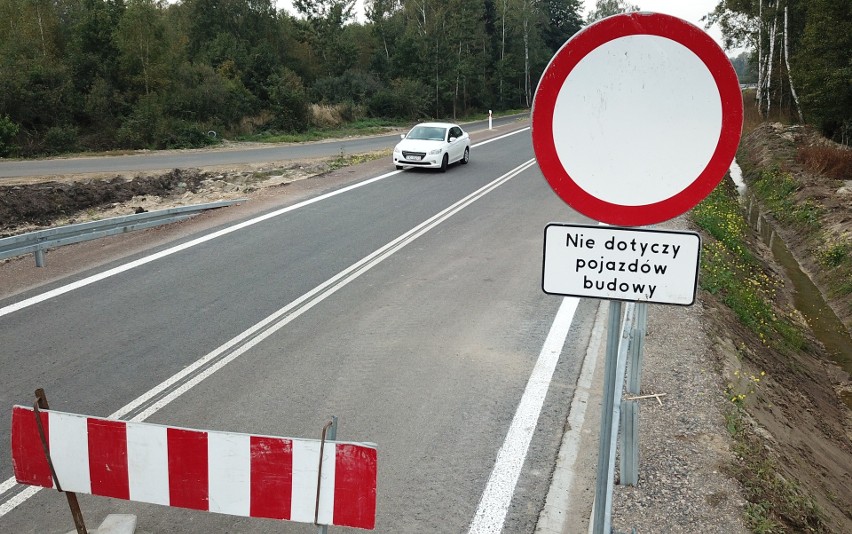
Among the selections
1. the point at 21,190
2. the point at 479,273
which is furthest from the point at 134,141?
the point at 479,273

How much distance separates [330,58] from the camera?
5972 centimetres

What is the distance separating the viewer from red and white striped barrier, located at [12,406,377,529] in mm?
3232

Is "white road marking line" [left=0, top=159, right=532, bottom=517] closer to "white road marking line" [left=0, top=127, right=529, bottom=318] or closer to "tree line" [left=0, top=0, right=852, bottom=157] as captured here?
"white road marking line" [left=0, top=127, right=529, bottom=318]

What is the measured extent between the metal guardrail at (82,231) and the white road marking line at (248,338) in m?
4.78

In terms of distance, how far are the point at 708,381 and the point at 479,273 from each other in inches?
185

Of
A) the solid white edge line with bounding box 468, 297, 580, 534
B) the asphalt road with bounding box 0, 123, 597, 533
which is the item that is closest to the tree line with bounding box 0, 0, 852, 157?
the asphalt road with bounding box 0, 123, 597, 533

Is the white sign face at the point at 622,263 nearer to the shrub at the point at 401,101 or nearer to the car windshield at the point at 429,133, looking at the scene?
the car windshield at the point at 429,133

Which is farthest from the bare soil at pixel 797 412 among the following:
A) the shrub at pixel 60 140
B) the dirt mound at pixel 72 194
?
the shrub at pixel 60 140

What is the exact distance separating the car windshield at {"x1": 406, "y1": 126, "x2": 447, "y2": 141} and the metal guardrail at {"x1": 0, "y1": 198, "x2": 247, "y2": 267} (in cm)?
867

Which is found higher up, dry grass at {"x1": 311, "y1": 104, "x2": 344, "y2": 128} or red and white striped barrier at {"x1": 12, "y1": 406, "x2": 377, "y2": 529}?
dry grass at {"x1": 311, "y1": 104, "x2": 344, "y2": 128}

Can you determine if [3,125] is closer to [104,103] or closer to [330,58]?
[104,103]

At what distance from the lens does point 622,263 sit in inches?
100.0

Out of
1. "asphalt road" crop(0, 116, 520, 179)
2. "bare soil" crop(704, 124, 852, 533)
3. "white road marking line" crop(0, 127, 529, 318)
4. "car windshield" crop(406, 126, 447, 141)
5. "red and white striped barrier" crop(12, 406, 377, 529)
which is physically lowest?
"bare soil" crop(704, 124, 852, 533)

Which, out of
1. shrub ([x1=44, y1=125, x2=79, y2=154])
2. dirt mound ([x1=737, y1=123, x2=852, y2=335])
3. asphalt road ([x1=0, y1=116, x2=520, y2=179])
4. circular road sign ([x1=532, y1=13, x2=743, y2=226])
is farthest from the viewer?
shrub ([x1=44, y1=125, x2=79, y2=154])
